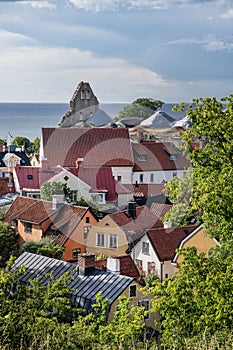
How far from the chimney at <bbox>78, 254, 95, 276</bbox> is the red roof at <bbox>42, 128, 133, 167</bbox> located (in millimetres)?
25230

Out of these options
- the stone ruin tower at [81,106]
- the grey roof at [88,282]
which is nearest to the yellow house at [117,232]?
the grey roof at [88,282]

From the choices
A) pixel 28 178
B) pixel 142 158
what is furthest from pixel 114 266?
pixel 142 158

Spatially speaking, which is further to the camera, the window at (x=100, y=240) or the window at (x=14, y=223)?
the window at (x=14, y=223)

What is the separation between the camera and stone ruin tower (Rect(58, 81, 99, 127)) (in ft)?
206

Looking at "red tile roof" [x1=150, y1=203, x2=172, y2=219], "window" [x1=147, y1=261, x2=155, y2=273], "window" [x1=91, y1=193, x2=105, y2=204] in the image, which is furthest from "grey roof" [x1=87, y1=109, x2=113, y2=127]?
"window" [x1=147, y1=261, x2=155, y2=273]

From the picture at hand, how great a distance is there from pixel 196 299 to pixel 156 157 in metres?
37.1

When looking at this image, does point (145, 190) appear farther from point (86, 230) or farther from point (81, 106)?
point (81, 106)

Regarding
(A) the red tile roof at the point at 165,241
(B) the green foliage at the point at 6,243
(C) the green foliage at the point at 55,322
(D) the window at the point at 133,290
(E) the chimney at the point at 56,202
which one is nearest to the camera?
(C) the green foliage at the point at 55,322

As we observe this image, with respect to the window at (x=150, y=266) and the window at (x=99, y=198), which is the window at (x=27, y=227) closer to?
the window at (x=99, y=198)

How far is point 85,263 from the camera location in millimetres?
19734

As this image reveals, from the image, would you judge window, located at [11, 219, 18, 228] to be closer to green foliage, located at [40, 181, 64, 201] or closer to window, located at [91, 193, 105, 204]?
green foliage, located at [40, 181, 64, 201]

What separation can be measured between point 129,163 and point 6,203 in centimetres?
1238

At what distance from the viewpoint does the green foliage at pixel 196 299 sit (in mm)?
11617

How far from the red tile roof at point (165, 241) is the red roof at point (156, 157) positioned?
2117 cm
